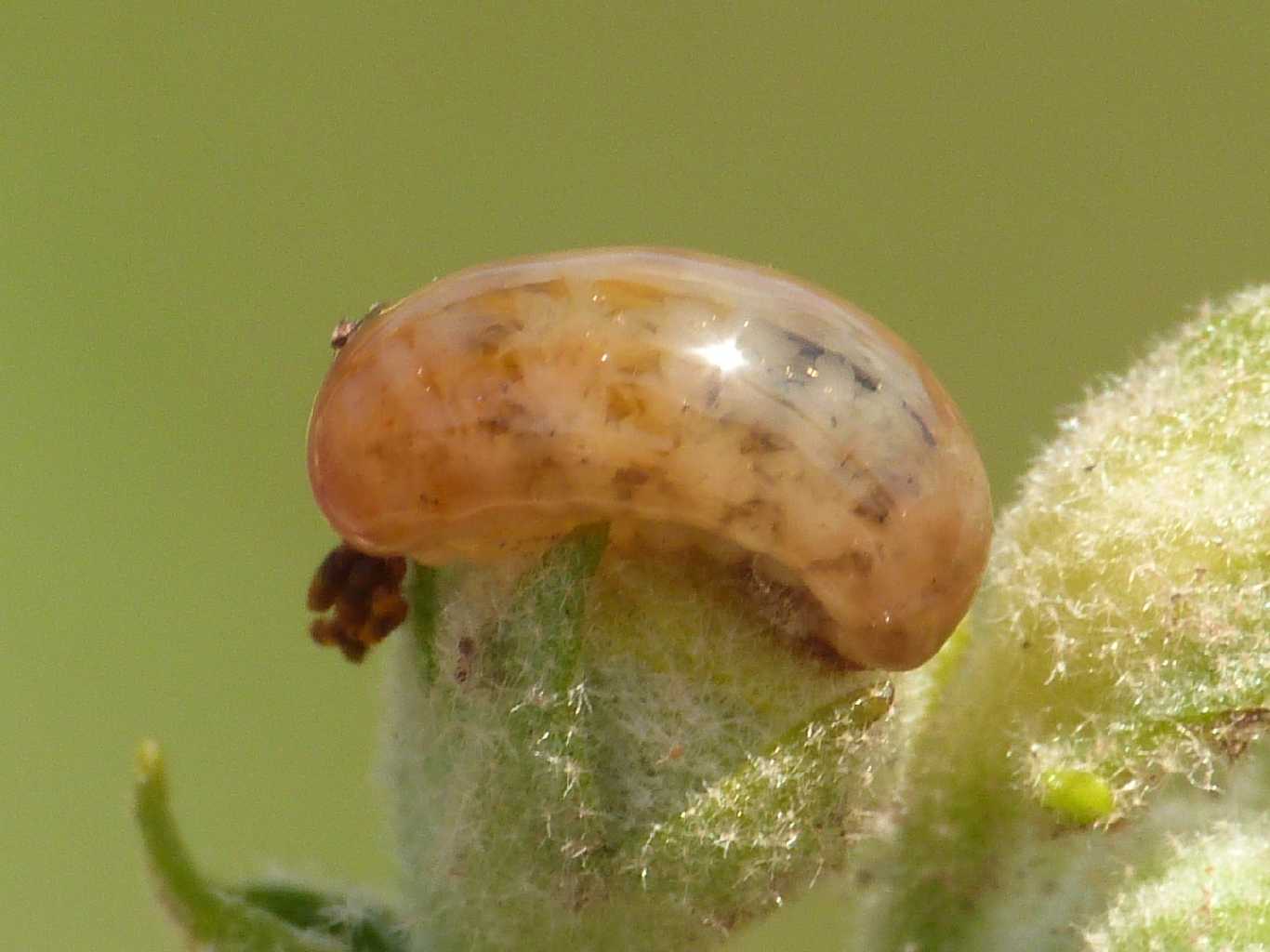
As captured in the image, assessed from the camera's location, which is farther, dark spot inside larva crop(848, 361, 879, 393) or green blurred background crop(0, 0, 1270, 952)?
green blurred background crop(0, 0, 1270, 952)

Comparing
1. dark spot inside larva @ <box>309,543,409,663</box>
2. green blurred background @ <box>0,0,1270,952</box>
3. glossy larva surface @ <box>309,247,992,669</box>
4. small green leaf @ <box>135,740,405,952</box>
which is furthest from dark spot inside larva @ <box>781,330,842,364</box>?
green blurred background @ <box>0,0,1270,952</box>

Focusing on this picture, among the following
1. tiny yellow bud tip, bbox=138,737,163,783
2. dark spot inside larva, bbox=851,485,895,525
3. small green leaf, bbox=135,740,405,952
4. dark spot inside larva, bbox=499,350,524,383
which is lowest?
small green leaf, bbox=135,740,405,952

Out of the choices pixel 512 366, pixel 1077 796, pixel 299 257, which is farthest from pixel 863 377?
pixel 299 257

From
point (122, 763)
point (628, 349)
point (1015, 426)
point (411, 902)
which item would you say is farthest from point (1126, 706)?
point (122, 763)

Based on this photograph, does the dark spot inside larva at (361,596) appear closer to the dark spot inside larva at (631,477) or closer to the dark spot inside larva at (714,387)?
the dark spot inside larva at (631,477)

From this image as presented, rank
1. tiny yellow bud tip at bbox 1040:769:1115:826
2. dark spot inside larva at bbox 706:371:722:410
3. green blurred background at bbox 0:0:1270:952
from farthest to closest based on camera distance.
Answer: green blurred background at bbox 0:0:1270:952
tiny yellow bud tip at bbox 1040:769:1115:826
dark spot inside larva at bbox 706:371:722:410

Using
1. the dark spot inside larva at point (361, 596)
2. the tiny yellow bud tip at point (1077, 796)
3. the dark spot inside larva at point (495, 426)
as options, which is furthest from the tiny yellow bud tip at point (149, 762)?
the tiny yellow bud tip at point (1077, 796)

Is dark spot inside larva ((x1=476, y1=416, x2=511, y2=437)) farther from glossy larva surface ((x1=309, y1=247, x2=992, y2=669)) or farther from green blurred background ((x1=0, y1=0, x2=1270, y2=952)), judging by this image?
green blurred background ((x1=0, y1=0, x2=1270, y2=952))

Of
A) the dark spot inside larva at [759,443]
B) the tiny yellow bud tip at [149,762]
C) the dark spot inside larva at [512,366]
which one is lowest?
the tiny yellow bud tip at [149,762]
